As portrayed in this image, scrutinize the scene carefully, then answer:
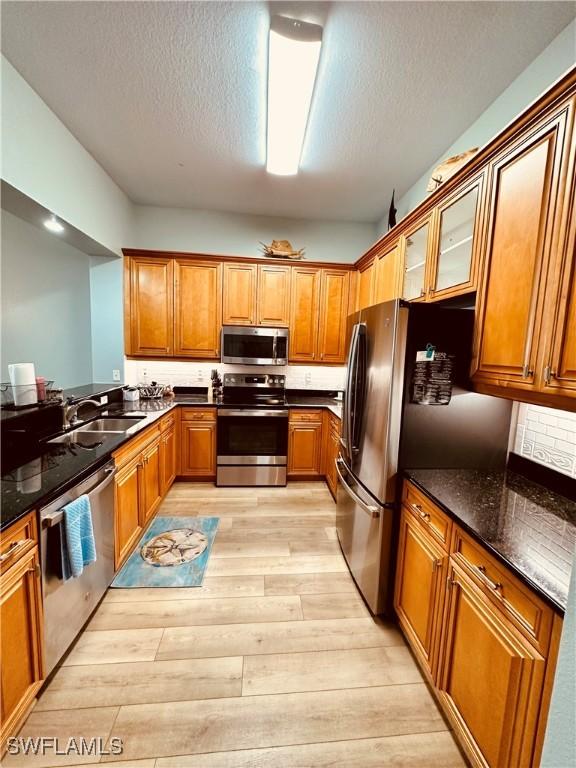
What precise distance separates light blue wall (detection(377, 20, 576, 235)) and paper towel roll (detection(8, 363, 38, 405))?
120 inches

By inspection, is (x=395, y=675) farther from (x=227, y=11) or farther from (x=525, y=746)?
(x=227, y=11)

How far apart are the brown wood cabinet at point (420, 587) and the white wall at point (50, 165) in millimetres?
2943

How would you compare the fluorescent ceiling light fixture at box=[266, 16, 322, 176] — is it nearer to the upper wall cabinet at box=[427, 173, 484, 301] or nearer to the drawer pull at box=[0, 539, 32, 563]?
the upper wall cabinet at box=[427, 173, 484, 301]

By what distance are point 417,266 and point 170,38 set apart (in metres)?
1.98

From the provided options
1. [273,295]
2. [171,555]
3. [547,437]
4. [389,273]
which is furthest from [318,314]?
[171,555]

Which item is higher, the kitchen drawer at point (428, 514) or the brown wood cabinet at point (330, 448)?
the kitchen drawer at point (428, 514)

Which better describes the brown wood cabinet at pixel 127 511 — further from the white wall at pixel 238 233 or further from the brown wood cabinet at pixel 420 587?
the white wall at pixel 238 233

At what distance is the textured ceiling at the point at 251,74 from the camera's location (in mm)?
1506

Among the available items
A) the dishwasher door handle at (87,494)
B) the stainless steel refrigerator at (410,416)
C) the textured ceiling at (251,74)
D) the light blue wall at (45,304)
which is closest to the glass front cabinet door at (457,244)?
the stainless steel refrigerator at (410,416)

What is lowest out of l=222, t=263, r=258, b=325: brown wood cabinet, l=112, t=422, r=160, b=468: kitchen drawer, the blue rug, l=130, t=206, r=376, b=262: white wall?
the blue rug

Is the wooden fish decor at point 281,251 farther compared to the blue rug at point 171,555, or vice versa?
the wooden fish decor at point 281,251

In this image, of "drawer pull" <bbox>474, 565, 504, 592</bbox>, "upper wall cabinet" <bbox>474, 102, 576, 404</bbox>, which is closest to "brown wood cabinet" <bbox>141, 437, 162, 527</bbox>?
"drawer pull" <bbox>474, 565, 504, 592</bbox>

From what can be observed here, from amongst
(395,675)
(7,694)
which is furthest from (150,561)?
(395,675)

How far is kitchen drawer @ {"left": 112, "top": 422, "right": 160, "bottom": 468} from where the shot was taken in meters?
2.01
